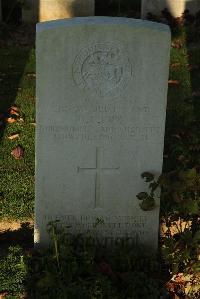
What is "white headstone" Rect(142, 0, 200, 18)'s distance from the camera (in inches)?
429

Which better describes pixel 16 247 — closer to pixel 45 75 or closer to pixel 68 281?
pixel 68 281

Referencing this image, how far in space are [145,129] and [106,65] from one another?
1.74 ft

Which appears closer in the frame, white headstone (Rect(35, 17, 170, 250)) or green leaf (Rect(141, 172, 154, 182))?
white headstone (Rect(35, 17, 170, 250))

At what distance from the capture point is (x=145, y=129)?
4.23m

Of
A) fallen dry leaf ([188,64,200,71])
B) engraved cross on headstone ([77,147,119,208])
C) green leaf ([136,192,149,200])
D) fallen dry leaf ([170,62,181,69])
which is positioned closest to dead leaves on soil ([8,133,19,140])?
engraved cross on headstone ([77,147,119,208])

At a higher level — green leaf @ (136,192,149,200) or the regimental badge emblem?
the regimental badge emblem

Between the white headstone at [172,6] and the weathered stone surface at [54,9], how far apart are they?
99cm

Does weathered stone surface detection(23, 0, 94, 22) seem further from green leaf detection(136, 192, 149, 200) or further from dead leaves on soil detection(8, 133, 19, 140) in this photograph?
green leaf detection(136, 192, 149, 200)

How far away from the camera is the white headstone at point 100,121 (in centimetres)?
398

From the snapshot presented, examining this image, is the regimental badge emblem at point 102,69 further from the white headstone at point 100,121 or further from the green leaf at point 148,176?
the green leaf at point 148,176

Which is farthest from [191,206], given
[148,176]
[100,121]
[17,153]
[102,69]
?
[17,153]

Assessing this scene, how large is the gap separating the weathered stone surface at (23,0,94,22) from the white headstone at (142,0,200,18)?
99 centimetres

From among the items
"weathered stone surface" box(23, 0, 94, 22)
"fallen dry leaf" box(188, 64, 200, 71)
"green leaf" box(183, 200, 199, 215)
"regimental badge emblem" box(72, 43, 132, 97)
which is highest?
"weathered stone surface" box(23, 0, 94, 22)

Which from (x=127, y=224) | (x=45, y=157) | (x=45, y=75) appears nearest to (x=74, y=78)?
(x=45, y=75)
